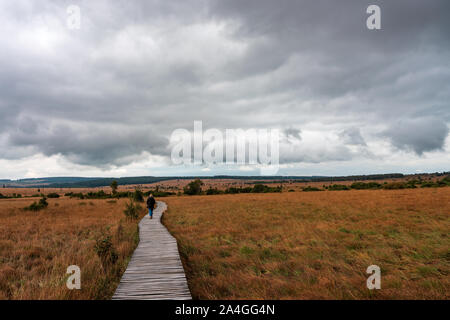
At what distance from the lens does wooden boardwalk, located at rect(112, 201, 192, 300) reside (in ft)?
18.1

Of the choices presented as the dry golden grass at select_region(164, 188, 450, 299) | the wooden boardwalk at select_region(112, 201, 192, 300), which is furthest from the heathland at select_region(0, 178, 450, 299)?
the wooden boardwalk at select_region(112, 201, 192, 300)

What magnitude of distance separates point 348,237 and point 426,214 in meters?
10.1

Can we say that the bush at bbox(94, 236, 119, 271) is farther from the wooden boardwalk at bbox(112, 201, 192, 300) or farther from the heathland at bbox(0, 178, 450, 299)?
the wooden boardwalk at bbox(112, 201, 192, 300)

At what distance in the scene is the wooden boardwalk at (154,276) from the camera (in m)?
5.53

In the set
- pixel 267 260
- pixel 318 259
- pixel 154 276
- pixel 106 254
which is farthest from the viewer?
pixel 267 260

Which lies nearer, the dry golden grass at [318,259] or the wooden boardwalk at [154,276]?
the wooden boardwalk at [154,276]

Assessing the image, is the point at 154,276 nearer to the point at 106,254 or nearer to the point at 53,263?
the point at 106,254

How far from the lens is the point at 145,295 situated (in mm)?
5500

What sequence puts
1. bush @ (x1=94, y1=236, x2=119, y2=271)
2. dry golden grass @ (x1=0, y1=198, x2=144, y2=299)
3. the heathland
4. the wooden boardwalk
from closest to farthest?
the wooden boardwalk
dry golden grass @ (x1=0, y1=198, x2=144, y2=299)
the heathland
bush @ (x1=94, y1=236, x2=119, y2=271)

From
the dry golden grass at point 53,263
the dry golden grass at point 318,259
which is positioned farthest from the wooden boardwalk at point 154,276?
the dry golden grass at point 318,259

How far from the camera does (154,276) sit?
21.9ft

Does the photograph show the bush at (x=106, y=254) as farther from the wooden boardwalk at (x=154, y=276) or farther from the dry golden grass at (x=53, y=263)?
the wooden boardwalk at (x=154, y=276)

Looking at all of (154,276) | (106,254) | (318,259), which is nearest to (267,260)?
(318,259)
